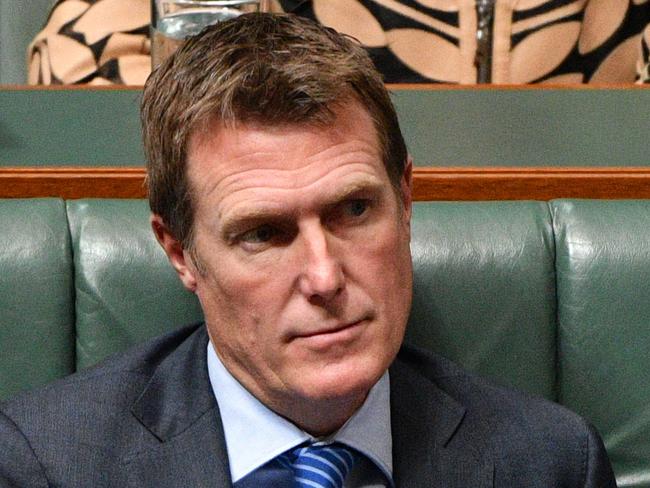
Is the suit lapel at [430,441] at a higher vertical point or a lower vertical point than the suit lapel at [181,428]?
lower

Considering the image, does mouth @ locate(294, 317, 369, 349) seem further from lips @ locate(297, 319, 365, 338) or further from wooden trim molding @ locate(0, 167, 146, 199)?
wooden trim molding @ locate(0, 167, 146, 199)

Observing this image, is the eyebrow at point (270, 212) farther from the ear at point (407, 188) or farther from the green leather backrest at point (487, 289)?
the green leather backrest at point (487, 289)

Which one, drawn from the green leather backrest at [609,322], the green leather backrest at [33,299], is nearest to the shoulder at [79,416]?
the green leather backrest at [33,299]

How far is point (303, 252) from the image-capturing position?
130 cm

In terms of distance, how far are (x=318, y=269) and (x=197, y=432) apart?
262 mm

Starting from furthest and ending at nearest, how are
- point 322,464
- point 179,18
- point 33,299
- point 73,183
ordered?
point 179,18 < point 73,183 < point 33,299 < point 322,464

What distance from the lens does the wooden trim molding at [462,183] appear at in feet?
5.47

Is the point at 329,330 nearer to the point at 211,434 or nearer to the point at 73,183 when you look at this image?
the point at 211,434

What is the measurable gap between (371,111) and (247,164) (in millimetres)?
157

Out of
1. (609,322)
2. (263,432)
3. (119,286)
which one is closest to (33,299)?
(119,286)

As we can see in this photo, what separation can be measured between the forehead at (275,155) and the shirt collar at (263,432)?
9.5 inches

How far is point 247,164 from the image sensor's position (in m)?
1.31

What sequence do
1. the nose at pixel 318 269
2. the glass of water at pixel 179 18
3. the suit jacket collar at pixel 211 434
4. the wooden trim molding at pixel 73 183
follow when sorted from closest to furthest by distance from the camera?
the nose at pixel 318 269 → the suit jacket collar at pixel 211 434 → the wooden trim molding at pixel 73 183 → the glass of water at pixel 179 18

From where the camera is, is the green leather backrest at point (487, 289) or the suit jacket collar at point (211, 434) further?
the green leather backrest at point (487, 289)
